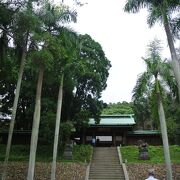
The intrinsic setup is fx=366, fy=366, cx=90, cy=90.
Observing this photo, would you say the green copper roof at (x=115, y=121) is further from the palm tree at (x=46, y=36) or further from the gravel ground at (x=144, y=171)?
the palm tree at (x=46, y=36)

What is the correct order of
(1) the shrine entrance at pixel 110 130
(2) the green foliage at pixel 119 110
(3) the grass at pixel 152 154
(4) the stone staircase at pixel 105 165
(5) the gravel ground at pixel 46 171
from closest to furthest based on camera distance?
(5) the gravel ground at pixel 46 171, (4) the stone staircase at pixel 105 165, (3) the grass at pixel 152 154, (1) the shrine entrance at pixel 110 130, (2) the green foliage at pixel 119 110

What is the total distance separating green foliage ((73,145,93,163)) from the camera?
1320 inches

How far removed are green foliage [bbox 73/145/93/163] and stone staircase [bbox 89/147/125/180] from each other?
54 centimetres

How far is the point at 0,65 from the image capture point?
24125 mm

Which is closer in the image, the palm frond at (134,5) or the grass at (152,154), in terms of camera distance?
the palm frond at (134,5)

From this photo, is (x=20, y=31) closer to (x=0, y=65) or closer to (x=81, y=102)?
(x=0, y=65)

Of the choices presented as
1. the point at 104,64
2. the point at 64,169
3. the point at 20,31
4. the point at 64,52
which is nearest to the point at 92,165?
the point at 64,169

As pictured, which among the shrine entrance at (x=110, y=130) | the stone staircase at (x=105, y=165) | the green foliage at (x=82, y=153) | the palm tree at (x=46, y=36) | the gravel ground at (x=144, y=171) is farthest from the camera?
the shrine entrance at (x=110, y=130)

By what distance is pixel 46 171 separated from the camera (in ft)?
94.5

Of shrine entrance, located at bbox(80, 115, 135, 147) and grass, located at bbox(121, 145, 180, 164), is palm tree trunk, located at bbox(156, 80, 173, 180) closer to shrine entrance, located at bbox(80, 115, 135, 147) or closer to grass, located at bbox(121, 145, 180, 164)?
grass, located at bbox(121, 145, 180, 164)

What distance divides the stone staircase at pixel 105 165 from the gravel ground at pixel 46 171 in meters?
1.06

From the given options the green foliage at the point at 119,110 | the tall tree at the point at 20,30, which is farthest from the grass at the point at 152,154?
the green foliage at the point at 119,110

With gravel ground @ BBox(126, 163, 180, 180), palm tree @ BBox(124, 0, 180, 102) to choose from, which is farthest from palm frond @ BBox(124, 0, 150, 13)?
gravel ground @ BBox(126, 163, 180, 180)

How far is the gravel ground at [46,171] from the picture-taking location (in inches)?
1097
